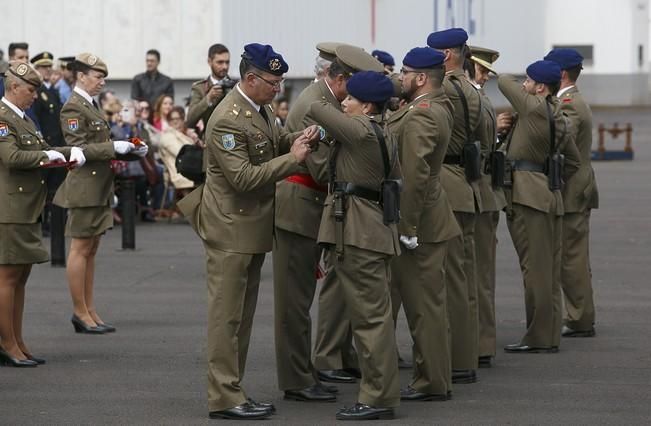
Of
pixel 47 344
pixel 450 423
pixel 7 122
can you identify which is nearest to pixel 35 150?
pixel 7 122

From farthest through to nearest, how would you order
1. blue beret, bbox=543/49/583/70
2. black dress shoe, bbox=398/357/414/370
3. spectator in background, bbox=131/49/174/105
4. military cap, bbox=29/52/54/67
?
1. spectator in background, bbox=131/49/174/105
2. military cap, bbox=29/52/54/67
3. blue beret, bbox=543/49/583/70
4. black dress shoe, bbox=398/357/414/370

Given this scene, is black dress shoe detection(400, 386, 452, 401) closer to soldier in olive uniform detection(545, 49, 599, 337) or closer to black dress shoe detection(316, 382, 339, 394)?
black dress shoe detection(316, 382, 339, 394)

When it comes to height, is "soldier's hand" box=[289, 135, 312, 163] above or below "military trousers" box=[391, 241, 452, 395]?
above

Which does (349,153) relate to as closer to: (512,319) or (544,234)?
(544,234)

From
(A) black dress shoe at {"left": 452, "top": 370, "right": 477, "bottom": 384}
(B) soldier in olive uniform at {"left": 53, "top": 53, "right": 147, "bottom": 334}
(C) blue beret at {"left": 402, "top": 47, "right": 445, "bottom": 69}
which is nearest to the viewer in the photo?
(C) blue beret at {"left": 402, "top": 47, "right": 445, "bottom": 69}

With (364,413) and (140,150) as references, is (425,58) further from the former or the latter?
(140,150)

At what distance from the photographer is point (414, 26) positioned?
38500mm

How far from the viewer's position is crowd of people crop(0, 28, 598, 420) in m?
8.47

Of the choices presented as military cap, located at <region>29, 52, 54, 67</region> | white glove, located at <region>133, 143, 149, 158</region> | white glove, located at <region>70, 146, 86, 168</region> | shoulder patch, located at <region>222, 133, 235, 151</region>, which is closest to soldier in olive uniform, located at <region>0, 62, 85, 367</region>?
white glove, located at <region>70, 146, 86, 168</region>

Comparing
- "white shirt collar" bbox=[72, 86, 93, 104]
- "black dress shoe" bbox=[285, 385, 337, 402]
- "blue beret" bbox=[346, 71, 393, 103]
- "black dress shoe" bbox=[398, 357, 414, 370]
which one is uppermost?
"blue beret" bbox=[346, 71, 393, 103]

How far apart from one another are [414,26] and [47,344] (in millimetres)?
28257

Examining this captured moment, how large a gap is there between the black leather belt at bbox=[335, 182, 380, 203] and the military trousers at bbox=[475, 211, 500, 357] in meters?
1.95

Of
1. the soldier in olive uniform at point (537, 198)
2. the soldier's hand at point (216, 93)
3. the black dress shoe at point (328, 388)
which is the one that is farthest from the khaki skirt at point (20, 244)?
the soldier in olive uniform at point (537, 198)

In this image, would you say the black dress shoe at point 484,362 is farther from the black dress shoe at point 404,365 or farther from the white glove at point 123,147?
the white glove at point 123,147
